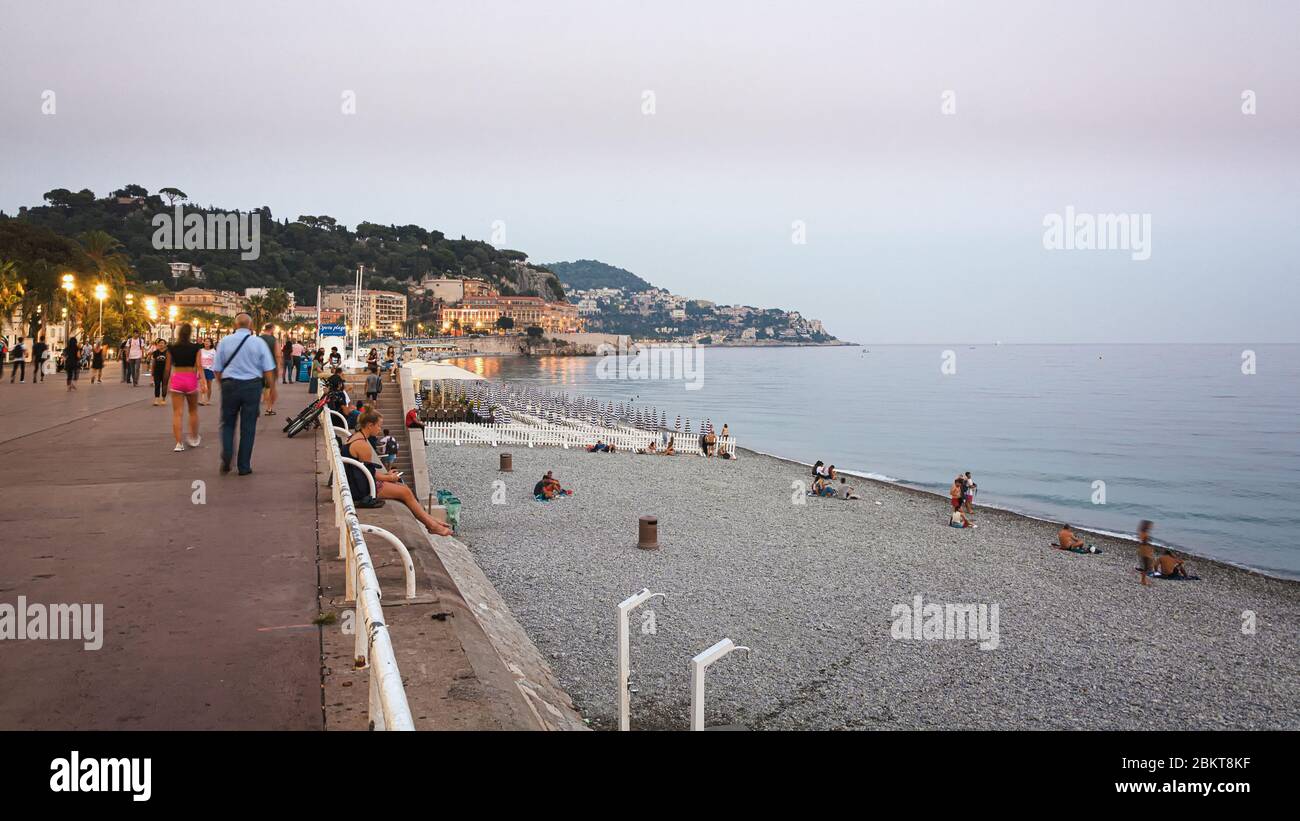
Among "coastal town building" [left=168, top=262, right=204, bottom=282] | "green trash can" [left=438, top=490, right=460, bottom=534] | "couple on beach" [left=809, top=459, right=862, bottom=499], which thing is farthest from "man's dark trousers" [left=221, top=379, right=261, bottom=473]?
"coastal town building" [left=168, top=262, right=204, bottom=282]

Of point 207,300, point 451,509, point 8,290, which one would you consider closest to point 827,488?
point 451,509

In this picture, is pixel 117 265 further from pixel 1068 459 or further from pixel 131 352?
pixel 1068 459

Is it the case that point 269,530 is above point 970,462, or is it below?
above

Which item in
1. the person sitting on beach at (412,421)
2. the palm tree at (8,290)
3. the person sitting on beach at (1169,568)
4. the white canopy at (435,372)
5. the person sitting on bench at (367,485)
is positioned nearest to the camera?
the person sitting on bench at (367,485)

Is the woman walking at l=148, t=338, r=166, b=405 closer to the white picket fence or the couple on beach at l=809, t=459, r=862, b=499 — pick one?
the white picket fence

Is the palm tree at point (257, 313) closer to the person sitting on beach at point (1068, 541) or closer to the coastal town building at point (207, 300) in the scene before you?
the coastal town building at point (207, 300)

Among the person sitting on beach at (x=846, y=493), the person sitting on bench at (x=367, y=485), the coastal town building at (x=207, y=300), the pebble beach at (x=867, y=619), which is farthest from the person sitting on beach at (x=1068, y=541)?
the coastal town building at (x=207, y=300)

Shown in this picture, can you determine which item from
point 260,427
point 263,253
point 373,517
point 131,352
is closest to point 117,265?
point 131,352

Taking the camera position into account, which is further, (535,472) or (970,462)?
(970,462)

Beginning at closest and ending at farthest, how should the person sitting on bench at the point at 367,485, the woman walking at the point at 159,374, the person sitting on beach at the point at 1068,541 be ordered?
the person sitting on bench at the point at 367,485
the woman walking at the point at 159,374
the person sitting on beach at the point at 1068,541

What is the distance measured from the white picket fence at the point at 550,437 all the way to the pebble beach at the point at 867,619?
9.68 metres

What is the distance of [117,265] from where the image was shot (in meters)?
60.9

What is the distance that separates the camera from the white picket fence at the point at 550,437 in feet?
109

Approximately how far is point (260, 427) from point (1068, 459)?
133ft
